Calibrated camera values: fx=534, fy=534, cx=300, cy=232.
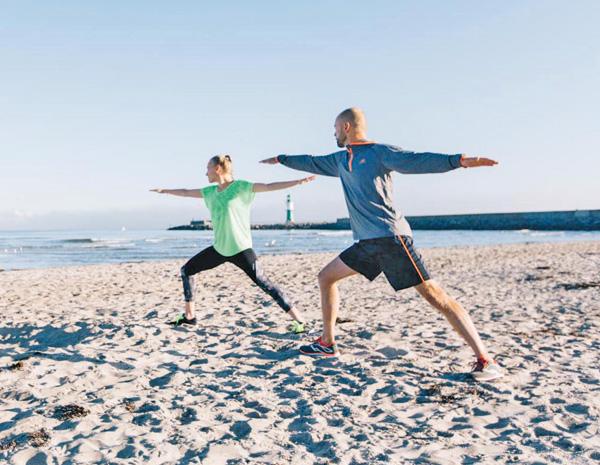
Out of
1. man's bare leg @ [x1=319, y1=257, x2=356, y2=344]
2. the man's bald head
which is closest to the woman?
man's bare leg @ [x1=319, y1=257, x2=356, y2=344]

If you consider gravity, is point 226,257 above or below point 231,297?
above

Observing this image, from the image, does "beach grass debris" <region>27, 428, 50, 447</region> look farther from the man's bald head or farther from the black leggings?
the man's bald head

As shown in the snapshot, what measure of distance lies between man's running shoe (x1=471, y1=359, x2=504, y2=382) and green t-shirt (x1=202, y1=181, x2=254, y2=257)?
251cm

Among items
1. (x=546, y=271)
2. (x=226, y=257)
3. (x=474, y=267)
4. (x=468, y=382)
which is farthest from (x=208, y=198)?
(x=474, y=267)

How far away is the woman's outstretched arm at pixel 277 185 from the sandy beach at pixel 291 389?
157 cm

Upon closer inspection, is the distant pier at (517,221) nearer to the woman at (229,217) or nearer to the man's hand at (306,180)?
the woman at (229,217)

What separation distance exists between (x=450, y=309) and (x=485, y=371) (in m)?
0.57

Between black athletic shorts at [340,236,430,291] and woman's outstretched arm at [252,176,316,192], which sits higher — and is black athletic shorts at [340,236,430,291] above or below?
below

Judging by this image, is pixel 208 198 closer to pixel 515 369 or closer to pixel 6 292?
pixel 515 369

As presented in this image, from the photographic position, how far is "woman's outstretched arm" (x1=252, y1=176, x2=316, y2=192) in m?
5.00

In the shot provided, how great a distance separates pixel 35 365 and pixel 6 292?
6961 mm

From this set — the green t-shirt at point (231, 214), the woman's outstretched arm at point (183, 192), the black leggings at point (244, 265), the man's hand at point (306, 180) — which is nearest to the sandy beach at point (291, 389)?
the black leggings at point (244, 265)

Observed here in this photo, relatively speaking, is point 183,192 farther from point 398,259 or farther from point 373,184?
point 398,259

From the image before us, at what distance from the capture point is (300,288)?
10.6m
